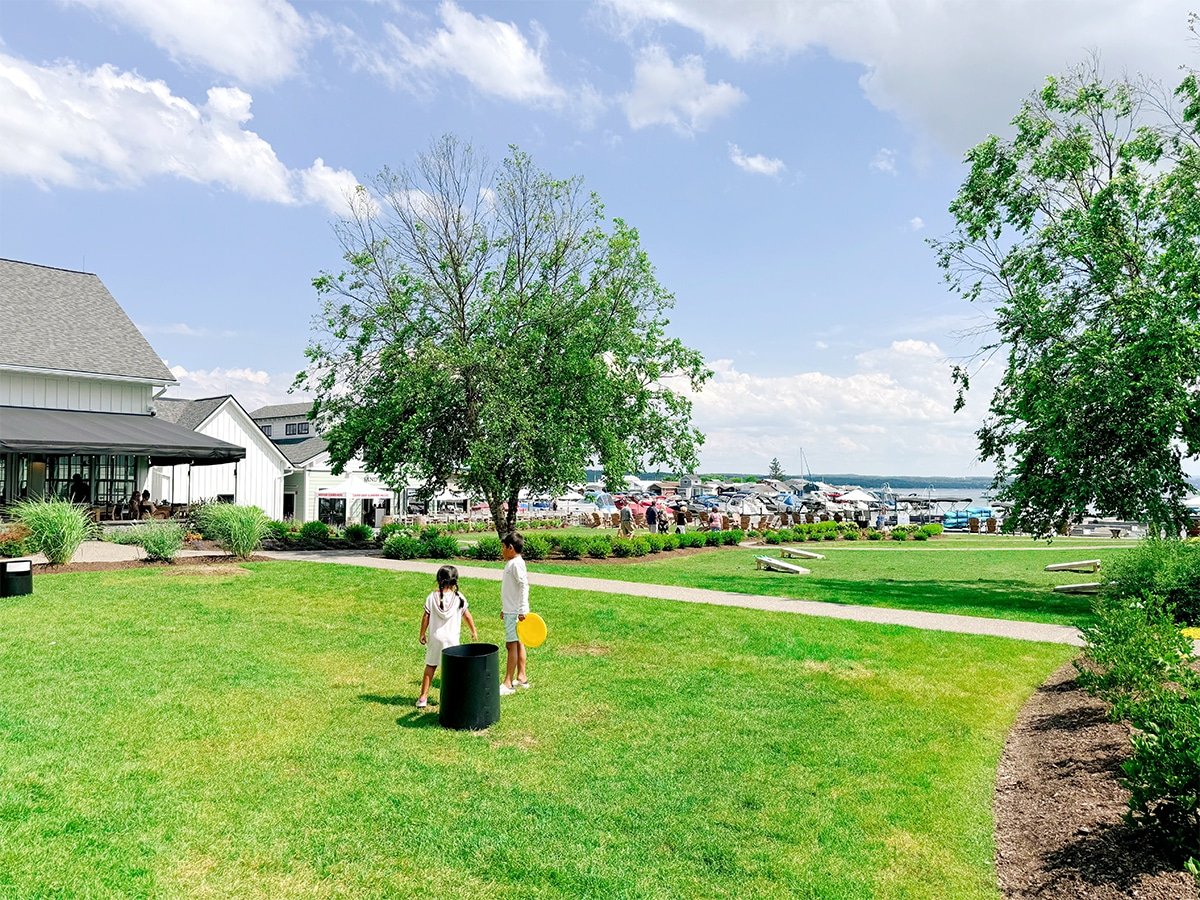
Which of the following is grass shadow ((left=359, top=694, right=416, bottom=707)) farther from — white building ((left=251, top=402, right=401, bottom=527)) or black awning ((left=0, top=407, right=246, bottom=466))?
white building ((left=251, top=402, right=401, bottom=527))

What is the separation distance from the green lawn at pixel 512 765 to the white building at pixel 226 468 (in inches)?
1014

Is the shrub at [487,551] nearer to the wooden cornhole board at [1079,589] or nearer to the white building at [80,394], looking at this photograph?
the white building at [80,394]

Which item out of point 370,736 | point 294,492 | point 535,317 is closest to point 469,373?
point 535,317

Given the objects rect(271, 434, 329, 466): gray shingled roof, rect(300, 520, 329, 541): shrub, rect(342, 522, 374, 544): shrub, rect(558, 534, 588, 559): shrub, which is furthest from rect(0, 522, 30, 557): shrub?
rect(271, 434, 329, 466): gray shingled roof

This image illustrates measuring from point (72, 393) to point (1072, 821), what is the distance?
3027cm

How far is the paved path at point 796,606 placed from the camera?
12.5 metres

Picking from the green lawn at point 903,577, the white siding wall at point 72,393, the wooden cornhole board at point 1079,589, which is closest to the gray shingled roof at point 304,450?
the white siding wall at point 72,393

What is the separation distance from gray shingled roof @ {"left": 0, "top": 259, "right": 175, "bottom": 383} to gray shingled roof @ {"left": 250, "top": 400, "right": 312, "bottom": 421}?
2160cm

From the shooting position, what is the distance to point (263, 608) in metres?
13.4

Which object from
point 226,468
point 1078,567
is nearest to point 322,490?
point 226,468

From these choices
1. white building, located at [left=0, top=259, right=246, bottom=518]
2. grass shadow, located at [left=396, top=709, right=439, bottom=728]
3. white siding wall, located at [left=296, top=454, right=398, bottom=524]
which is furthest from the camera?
white siding wall, located at [left=296, top=454, right=398, bottom=524]

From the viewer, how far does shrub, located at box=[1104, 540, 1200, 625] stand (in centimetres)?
1256

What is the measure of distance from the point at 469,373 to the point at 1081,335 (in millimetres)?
16308

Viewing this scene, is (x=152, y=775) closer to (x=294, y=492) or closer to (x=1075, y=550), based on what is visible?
(x=1075, y=550)
